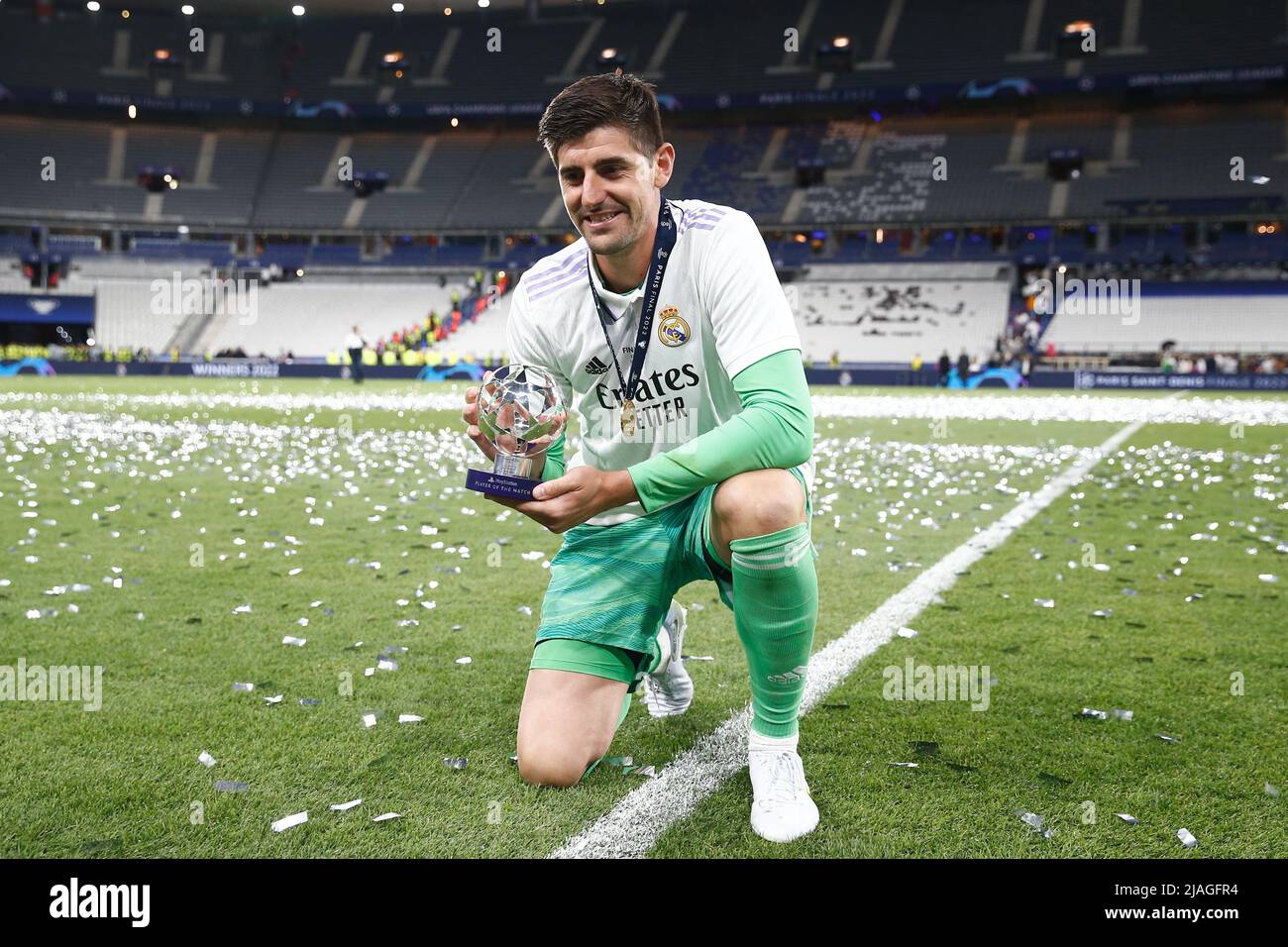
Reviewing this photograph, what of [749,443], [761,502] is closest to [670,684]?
[761,502]

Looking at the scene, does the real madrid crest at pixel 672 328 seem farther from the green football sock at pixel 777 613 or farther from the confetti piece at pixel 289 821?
the confetti piece at pixel 289 821

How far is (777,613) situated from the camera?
2693mm

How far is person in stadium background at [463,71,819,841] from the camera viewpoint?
2.61m

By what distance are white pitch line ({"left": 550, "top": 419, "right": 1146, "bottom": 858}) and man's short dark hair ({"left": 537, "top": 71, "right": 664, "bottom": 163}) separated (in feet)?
5.75

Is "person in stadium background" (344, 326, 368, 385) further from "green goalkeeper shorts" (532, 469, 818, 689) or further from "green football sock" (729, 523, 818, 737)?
"green football sock" (729, 523, 818, 737)

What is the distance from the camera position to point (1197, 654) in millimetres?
3922

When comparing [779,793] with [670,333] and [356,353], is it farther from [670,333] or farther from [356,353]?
[356,353]

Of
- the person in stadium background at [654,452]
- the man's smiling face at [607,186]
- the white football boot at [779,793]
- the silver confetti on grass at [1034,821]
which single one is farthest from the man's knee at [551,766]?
the man's smiling face at [607,186]

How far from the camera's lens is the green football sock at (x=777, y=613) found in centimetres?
264

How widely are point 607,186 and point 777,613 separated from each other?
129 centimetres

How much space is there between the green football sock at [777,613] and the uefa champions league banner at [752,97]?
1697 inches
